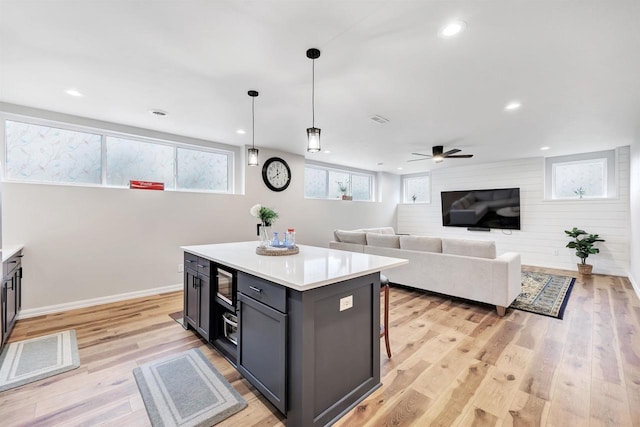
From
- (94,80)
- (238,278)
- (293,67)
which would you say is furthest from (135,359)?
(293,67)

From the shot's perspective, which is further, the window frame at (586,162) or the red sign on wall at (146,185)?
the window frame at (586,162)

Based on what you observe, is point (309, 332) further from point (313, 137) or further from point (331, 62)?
point (331, 62)

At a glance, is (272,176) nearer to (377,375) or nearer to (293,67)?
(293,67)

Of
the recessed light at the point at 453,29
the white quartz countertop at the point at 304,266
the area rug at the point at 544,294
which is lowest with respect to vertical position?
the area rug at the point at 544,294

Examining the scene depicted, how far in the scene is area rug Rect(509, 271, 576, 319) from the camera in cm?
351

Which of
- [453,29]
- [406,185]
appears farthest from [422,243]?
[406,185]

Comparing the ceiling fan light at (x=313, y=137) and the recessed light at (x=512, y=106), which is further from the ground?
the recessed light at (x=512, y=106)

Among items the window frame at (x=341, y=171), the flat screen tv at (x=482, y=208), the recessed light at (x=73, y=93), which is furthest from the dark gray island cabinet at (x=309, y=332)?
the flat screen tv at (x=482, y=208)

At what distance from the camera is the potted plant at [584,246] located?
5246 mm

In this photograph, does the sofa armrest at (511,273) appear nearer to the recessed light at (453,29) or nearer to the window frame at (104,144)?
the recessed light at (453,29)

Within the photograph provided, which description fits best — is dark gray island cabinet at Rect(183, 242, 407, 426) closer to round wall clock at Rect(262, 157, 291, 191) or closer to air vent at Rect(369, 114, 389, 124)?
air vent at Rect(369, 114, 389, 124)

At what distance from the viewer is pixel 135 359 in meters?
2.35

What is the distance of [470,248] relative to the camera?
3.57 meters

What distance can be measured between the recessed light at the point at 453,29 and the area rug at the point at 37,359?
3830 millimetres
